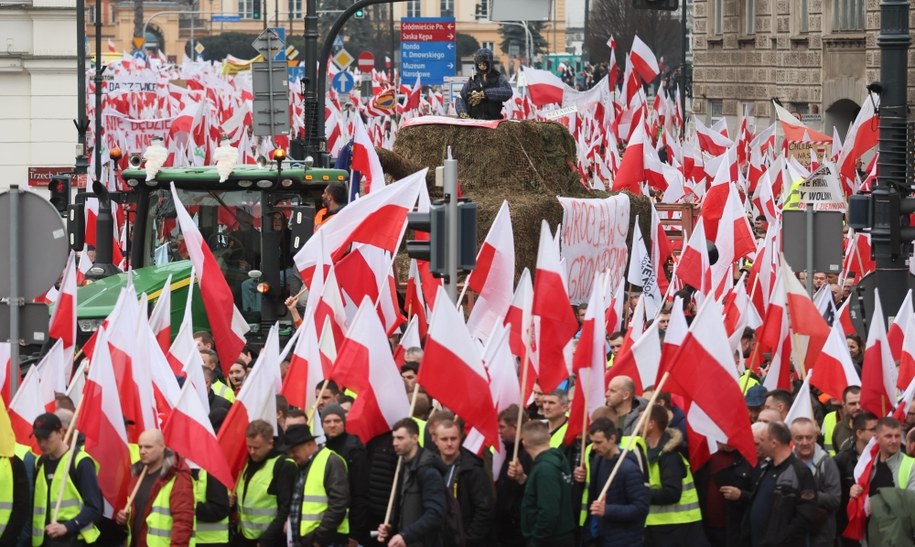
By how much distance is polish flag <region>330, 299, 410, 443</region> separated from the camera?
10.9 m

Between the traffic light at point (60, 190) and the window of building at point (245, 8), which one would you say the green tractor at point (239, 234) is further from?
the window of building at point (245, 8)

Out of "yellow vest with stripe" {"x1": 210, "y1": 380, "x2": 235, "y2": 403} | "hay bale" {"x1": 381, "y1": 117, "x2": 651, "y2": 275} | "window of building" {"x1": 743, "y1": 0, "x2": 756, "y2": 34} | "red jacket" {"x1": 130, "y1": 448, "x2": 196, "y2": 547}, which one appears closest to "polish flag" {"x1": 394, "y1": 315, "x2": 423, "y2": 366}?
"yellow vest with stripe" {"x1": 210, "y1": 380, "x2": 235, "y2": 403}

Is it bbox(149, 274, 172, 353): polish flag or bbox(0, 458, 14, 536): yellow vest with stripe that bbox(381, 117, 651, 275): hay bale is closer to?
bbox(149, 274, 172, 353): polish flag

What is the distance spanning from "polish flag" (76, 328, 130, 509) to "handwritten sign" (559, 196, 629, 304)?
857cm

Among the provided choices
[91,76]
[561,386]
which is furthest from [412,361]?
[91,76]

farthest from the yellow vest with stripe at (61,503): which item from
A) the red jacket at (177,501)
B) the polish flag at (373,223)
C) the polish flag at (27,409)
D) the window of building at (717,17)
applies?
the window of building at (717,17)

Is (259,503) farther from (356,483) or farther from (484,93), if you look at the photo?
(484,93)

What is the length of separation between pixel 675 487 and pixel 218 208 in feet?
22.2

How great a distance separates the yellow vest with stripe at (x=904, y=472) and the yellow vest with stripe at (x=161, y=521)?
3.75 m

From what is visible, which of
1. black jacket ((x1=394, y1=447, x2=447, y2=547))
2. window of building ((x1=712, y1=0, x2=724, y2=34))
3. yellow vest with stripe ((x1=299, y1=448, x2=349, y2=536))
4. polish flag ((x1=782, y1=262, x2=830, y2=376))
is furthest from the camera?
window of building ((x1=712, y1=0, x2=724, y2=34))

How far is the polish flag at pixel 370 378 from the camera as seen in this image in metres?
10.9

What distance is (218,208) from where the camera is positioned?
53.3 ft

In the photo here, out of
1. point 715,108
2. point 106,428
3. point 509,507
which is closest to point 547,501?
point 509,507

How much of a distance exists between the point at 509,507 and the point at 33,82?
23.1 m
